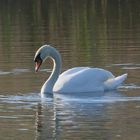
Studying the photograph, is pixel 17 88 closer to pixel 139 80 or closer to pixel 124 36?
pixel 139 80

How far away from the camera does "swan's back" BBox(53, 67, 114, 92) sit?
57.2ft

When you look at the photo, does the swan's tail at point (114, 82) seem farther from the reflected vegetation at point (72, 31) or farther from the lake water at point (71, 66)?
the reflected vegetation at point (72, 31)

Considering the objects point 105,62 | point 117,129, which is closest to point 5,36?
point 105,62

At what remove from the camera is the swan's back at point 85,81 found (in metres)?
17.4

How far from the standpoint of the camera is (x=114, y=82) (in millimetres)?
17406

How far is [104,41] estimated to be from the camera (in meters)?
25.1

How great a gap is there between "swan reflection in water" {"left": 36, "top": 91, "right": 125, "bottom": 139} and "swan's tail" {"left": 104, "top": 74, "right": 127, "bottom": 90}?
209 mm

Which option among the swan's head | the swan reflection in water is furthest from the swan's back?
the swan's head

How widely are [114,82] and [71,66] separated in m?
2.72

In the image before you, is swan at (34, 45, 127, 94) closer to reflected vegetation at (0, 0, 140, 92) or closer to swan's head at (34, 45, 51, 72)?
swan's head at (34, 45, 51, 72)

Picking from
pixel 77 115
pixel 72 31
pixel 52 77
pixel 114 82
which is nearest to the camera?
pixel 77 115

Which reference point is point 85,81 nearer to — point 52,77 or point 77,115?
point 52,77

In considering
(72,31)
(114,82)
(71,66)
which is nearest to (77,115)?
(114,82)

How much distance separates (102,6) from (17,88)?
73.5 feet
